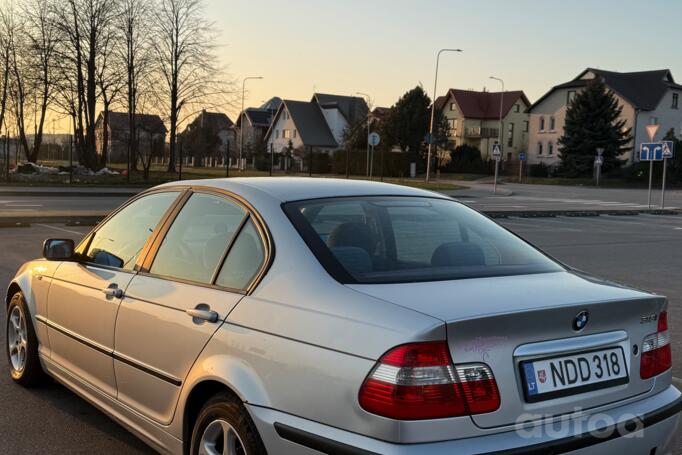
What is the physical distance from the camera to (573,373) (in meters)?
2.58

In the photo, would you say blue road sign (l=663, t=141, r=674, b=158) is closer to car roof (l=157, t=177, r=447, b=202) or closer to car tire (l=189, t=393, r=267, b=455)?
car roof (l=157, t=177, r=447, b=202)

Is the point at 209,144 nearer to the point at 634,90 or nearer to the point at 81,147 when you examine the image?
the point at 81,147

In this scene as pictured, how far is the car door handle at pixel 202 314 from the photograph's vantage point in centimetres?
300

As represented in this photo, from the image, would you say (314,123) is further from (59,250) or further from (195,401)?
(195,401)

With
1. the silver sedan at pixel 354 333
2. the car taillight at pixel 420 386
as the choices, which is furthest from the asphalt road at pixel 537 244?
the car taillight at pixel 420 386

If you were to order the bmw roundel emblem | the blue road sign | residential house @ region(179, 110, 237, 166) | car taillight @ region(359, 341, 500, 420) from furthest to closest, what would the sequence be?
residential house @ region(179, 110, 237, 166)
the blue road sign
the bmw roundel emblem
car taillight @ region(359, 341, 500, 420)

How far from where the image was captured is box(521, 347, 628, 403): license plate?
2480 millimetres

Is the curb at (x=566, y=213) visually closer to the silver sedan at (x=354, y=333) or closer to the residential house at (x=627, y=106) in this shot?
the silver sedan at (x=354, y=333)

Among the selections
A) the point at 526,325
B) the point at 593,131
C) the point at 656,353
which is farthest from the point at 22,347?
the point at 593,131

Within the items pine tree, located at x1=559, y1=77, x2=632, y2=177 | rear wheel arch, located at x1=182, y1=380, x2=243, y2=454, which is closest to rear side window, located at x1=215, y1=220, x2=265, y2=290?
rear wheel arch, located at x1=182, y1=380, x2=243, y2=454

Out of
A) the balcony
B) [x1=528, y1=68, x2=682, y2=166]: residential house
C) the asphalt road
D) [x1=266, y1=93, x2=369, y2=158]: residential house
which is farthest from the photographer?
[x1=266, y1=93, x2=369, y2=158]: residential house

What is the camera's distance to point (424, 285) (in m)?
2.76

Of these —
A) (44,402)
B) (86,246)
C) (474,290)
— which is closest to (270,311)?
(474,290)

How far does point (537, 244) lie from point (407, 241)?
12.0m
